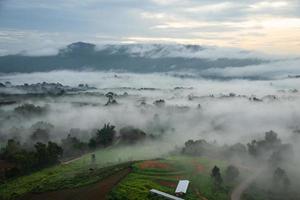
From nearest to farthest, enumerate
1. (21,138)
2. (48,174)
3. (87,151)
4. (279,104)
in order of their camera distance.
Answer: (48,174), (87,151), (21,138), (279,104)

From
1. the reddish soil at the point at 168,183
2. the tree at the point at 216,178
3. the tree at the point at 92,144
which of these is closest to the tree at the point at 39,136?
the tree at the point at 92,144

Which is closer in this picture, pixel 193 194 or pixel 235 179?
pixel 193 194

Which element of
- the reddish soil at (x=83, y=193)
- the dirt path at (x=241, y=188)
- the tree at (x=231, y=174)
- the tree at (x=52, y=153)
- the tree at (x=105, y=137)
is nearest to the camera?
the reddish soil at (x=83, y=193)

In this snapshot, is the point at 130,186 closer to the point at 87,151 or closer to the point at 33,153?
the point at 33,153

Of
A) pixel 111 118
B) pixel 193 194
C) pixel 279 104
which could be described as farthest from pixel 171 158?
pixel 279 104

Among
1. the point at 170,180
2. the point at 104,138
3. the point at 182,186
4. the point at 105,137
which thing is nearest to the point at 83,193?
the point at 170,180

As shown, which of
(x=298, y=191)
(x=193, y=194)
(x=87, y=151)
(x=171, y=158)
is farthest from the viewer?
(x=87, y=151)

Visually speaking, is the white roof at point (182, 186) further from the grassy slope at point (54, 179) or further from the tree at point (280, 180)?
the tree at point (280, 180)
